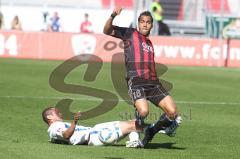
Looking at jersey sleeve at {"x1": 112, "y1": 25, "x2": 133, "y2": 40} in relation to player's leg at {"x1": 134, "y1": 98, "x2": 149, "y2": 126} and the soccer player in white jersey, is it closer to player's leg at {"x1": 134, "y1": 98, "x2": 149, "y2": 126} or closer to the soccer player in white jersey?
player's leg at {"x1": 134, "y1": 98, "x2": 149, "y2": 126}

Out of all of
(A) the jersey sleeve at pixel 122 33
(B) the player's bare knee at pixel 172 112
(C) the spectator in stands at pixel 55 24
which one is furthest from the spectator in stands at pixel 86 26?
(B) the player's bare knee at pixel 172 112

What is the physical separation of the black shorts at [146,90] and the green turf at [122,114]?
809 millimetres

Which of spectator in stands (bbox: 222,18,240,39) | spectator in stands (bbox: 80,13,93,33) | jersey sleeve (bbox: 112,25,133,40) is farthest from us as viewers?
spectator in stands (bbox: 222,18,240,39)

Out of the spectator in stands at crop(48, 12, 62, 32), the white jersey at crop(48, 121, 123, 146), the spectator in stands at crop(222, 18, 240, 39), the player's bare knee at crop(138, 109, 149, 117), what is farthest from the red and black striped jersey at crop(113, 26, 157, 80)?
the spectator in stands at crop(222, 18, 240, 39)

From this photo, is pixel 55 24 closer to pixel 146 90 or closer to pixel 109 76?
pixel 109 76

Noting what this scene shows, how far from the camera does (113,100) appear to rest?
1933 cm

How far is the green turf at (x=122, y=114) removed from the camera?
36.5ft

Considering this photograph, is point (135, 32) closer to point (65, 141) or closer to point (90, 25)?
point (65, 141)

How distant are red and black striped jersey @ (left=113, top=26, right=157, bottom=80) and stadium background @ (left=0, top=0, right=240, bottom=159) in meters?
1.20

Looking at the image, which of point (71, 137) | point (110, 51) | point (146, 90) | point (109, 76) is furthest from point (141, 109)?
point (110, 51)

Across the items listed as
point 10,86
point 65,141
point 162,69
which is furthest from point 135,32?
point 162,69

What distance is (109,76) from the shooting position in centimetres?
2650

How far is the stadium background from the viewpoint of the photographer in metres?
11.8

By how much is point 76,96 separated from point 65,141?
816cm
